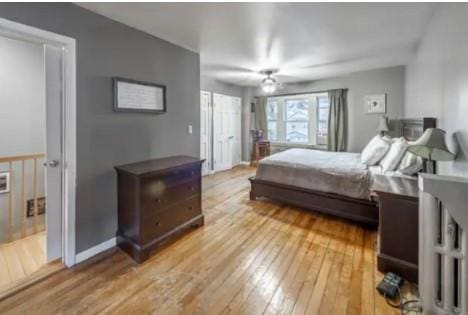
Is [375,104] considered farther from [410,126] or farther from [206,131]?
[206,131]

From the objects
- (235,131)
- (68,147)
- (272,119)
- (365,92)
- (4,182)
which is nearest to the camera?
(68,147)

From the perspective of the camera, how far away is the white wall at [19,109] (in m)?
3.13

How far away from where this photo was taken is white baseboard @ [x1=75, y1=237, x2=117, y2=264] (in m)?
2.36

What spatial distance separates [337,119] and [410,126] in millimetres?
1786

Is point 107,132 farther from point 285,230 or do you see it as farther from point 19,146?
point 285,230

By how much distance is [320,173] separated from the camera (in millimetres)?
3465

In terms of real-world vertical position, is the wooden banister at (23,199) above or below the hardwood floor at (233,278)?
above

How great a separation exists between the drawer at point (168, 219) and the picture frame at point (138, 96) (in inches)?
44.9

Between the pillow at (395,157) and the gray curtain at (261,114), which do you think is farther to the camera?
the gray curtain at (261,114)

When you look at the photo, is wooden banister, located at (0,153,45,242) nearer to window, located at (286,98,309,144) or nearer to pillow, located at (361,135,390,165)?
pillow, located at (361,135,390,165)

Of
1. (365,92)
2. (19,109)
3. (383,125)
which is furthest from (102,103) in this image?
(365,92)

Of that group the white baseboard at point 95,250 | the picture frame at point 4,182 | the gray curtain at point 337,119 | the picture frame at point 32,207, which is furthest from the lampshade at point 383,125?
the picture frame at point 4,182

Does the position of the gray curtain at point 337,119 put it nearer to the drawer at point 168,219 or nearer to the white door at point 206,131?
the white door at point 206,131

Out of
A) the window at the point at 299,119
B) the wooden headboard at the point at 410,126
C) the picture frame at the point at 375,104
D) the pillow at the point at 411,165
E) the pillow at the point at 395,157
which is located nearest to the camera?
the wooden headboard at the point at 410,126
